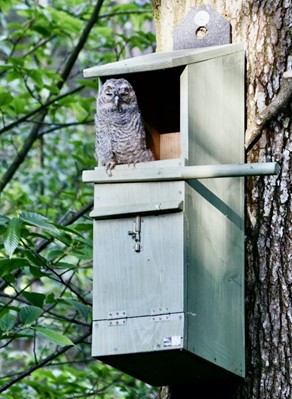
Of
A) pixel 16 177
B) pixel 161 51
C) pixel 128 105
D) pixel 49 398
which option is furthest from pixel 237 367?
pixel 16 177

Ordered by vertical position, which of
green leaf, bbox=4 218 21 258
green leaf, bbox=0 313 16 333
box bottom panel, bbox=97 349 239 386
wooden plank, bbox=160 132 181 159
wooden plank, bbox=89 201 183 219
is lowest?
box bottom panel, bbox=97 349 239 386

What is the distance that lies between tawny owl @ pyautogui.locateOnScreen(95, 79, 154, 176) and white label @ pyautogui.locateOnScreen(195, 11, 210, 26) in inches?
16.0

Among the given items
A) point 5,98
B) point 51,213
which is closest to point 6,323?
point 5,98

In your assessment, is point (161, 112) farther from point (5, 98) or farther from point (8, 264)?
point (5, 98)

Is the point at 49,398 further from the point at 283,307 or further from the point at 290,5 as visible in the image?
the point at 290,5

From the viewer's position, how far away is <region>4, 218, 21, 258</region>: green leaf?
3.74 m

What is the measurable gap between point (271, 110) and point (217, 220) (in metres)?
0.52

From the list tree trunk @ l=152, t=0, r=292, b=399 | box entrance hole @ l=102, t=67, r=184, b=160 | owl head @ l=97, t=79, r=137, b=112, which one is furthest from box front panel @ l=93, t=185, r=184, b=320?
box entrance hole @ l=102, t=67, r=184, b=160

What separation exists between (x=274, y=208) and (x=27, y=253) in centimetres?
112

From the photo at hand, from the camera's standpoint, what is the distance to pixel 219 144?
12.7ft

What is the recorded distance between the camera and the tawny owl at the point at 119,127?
13.0 feet

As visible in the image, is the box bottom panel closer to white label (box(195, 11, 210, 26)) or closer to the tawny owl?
the tawny owl

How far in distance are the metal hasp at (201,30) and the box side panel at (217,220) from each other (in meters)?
0.16

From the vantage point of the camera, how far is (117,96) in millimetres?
4000
